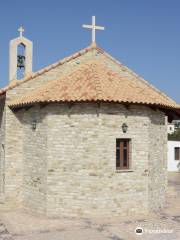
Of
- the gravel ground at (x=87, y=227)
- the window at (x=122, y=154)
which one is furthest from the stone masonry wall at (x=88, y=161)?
the gravel ground at (x=87, y=227)

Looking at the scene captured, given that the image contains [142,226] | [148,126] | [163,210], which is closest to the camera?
[142,226]

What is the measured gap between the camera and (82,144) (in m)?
13.4

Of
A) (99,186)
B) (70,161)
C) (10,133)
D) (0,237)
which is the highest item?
(10,133)

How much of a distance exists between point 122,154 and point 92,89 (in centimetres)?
282

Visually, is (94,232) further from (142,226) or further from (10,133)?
Result: (10,133)

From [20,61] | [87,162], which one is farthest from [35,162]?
[20,61]

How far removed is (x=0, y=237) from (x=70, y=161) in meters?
3.80

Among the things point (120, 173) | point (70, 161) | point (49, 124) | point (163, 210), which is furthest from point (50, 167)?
point (163, 210)

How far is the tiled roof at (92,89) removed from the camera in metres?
13.1

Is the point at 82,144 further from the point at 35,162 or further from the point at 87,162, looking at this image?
the point at 35,162

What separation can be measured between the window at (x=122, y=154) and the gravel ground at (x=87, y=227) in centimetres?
200

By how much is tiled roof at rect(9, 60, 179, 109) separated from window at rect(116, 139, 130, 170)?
1728 millimetres

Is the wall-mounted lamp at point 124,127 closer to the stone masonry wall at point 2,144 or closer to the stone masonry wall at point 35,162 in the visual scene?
the stone masonry wall at point 35,162

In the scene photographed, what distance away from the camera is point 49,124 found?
13641 millimetres
